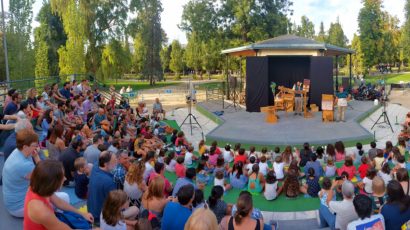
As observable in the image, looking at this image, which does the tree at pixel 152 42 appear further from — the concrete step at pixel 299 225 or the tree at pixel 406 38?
the concrete step at pixel 299 225

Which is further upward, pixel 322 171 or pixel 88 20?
pixel 88 20

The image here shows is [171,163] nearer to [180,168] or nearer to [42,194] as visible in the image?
[180,168]

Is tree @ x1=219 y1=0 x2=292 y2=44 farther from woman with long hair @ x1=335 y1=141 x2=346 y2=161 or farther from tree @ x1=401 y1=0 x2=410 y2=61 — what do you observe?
tree @ x1=401 y1=0 x2=410 y2=61

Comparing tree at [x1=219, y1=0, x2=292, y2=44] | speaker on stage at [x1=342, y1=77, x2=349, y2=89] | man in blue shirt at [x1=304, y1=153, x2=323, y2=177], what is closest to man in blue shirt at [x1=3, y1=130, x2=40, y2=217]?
man in blue shirt at [x1=304, y1=153, x2=323, y2=177]

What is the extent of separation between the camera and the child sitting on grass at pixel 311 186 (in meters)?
7.39

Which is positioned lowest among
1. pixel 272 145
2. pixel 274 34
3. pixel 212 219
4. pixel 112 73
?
pixel 272 145

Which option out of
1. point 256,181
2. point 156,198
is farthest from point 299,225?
point 156,198

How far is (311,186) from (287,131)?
680cm

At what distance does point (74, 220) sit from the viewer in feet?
13.2

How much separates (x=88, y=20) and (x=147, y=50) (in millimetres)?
19848

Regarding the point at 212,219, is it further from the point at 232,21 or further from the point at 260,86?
the point at 232,21

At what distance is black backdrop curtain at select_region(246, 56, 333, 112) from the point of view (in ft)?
61.0

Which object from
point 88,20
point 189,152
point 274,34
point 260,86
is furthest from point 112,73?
point 189,152

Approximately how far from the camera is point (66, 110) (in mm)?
11547
